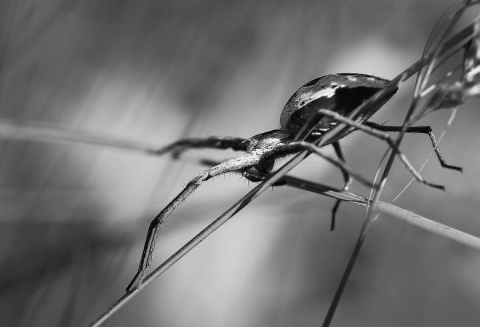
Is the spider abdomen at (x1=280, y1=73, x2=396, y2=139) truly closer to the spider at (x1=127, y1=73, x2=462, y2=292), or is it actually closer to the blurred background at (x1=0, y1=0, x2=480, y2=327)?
the spider at (x1=127, y1=73, x2=462, y2=292)

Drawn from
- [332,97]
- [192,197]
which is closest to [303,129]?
[332,97]

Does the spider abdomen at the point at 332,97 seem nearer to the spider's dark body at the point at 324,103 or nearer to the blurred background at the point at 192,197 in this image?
the spider's dark body at the point at 324,103

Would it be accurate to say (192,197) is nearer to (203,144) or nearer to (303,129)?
(203,144)

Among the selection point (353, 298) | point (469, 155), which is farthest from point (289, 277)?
point (469, 155)

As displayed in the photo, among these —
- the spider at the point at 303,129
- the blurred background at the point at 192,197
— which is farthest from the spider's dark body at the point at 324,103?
the blurred background at the point at 192,197

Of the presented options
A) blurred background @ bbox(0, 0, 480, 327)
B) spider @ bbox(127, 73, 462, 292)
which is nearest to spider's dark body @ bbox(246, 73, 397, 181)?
spider @ bbox(127, 73, 462, 292)
